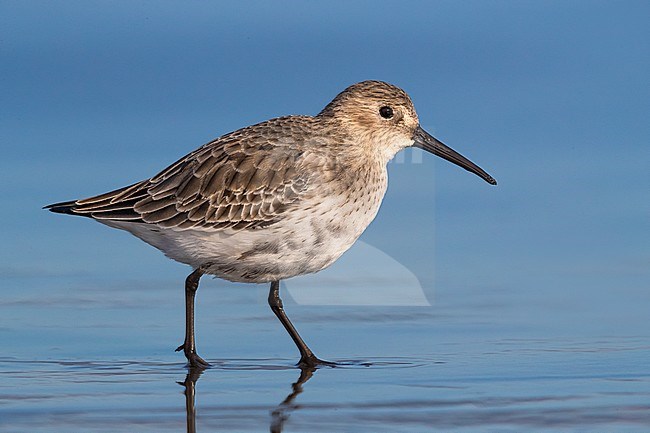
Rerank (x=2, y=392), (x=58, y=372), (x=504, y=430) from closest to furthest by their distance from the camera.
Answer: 1. (x=504, y=430)
2. (x=2, y=392)
3. (x=58, y=372)

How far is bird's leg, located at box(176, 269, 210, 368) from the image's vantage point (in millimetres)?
9752

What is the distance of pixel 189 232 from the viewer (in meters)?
9.97

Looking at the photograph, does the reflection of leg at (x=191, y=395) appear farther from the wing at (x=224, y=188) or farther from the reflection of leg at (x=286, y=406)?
the wing at (x=224, y=188)

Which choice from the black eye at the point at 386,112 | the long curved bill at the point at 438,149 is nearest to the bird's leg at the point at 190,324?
the black eye at the point at 386,112

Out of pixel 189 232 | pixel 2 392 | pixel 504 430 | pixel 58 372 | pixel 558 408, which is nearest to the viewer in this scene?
pixel 504 430

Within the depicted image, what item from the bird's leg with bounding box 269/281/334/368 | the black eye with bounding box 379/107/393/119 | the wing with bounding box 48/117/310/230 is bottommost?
the bird's leg with bounding box 269/281/334/368

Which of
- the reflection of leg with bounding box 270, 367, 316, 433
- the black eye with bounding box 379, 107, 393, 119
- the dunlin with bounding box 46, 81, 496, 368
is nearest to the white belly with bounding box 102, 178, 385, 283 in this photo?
the dunlin with bounding box 46, 81, 496, 368

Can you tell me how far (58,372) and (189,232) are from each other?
1479mm

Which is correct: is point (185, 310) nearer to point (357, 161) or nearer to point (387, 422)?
point (357, 161)

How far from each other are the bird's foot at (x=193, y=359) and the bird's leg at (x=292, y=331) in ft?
2.36

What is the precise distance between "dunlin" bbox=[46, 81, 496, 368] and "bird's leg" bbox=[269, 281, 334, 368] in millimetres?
11

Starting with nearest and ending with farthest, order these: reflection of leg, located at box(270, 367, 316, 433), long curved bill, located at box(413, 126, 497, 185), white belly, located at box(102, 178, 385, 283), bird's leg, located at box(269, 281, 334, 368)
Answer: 1. reflection of leg, located at box(270, 367, 316, 433)
2. white belly, located at box(102, 178, 385, 283)
3. bird's leg, located at box(269, 281, 334, 368)
4. long curved bill, located at box(413, 126, 497, 185)

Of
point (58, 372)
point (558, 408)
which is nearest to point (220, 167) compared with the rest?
point (58, 372)

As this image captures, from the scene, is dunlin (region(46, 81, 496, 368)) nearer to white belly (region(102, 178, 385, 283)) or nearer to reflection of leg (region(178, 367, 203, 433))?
white belly (region(102, 178, 385, 283))
